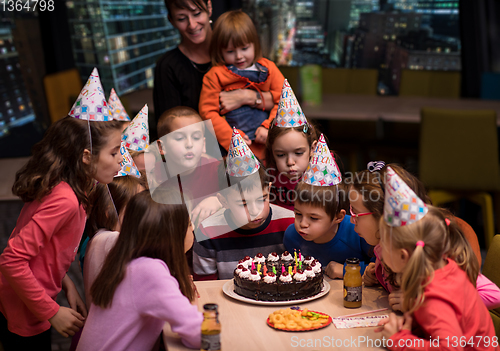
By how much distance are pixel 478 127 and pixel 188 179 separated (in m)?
2.18

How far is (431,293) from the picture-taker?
3.93 ft

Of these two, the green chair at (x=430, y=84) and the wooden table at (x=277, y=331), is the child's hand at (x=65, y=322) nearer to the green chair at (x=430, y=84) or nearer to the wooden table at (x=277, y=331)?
the wooden table at (x=277, y=331)

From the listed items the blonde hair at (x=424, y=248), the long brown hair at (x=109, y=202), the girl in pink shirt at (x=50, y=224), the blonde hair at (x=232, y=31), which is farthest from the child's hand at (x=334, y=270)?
the blonde hair at (x=232, y=31)

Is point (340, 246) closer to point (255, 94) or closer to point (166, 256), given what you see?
point (166, 256)

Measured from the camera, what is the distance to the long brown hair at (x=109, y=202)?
6.10 feet

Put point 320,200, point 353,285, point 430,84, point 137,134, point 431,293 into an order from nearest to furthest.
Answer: point 431,293, point 353,285, point 320,200, point 137,134, point 430,84

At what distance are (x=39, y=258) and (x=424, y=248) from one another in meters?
1.34

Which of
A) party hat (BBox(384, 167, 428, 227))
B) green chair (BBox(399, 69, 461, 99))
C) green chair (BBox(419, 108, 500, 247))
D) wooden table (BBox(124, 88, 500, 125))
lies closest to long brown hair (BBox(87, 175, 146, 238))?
party hat (BBox(384, 167, 428, 227))

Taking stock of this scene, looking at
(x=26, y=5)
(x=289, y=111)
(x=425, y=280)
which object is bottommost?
(x=425, y=280)

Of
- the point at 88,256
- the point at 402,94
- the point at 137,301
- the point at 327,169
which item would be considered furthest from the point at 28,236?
the point at 402,94

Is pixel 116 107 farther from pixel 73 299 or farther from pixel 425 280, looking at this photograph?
pixel 425 280

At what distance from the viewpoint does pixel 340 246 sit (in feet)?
6.04

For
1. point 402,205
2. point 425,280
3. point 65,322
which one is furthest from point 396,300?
point 65,322

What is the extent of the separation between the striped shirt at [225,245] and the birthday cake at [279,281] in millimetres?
279
